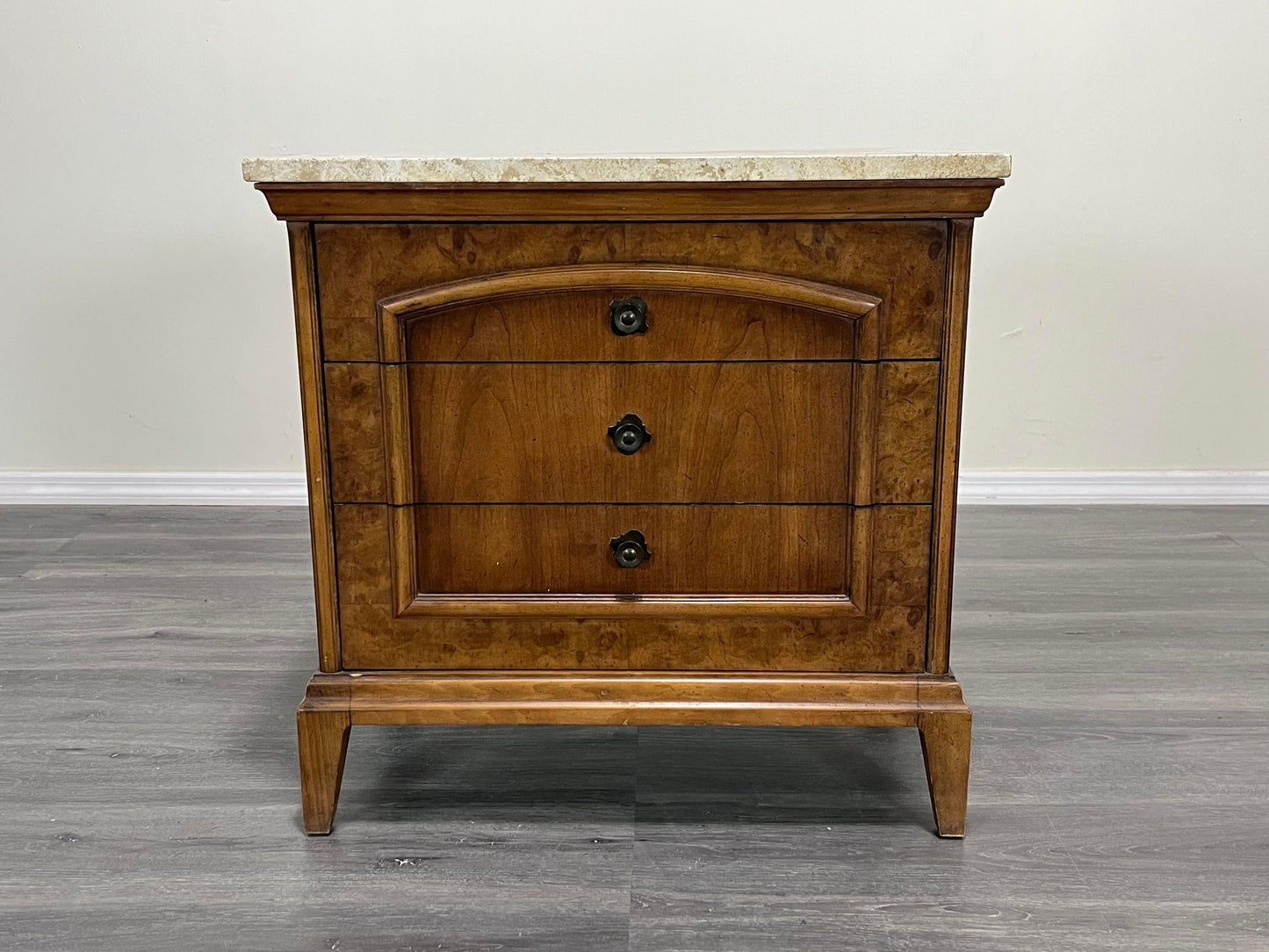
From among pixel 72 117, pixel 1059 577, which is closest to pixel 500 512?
pixel 1059 577

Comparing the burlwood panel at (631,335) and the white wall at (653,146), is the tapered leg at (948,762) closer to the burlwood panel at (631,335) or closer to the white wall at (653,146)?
the burlwood panel at (631,335)

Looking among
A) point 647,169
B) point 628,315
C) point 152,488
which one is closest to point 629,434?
point 628,315

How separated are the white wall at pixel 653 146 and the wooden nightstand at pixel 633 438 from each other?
1295mm

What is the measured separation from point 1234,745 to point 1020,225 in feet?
4.22

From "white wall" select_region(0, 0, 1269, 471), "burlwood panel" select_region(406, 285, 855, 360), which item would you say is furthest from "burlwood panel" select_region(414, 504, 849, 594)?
"white wall" select_region(0, 0, 1269, 471)

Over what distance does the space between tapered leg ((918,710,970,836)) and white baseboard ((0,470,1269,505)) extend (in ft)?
4.58

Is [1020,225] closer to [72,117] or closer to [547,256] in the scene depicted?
[547,256]

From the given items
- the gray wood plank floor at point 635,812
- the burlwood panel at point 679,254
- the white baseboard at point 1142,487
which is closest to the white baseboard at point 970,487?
the white baseboard at point 1142,487

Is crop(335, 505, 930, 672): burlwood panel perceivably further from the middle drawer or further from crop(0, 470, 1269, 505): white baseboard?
crop(0, 470, 1269, 505): white baseboard

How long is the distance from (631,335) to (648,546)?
0.71 ft

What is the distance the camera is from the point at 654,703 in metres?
1.12

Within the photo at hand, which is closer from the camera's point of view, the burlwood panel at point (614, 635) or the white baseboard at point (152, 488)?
the burlwood panel at point (614, 635)

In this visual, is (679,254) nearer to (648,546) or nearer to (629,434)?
(629,434)

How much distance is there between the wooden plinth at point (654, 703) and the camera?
1.12 metres
